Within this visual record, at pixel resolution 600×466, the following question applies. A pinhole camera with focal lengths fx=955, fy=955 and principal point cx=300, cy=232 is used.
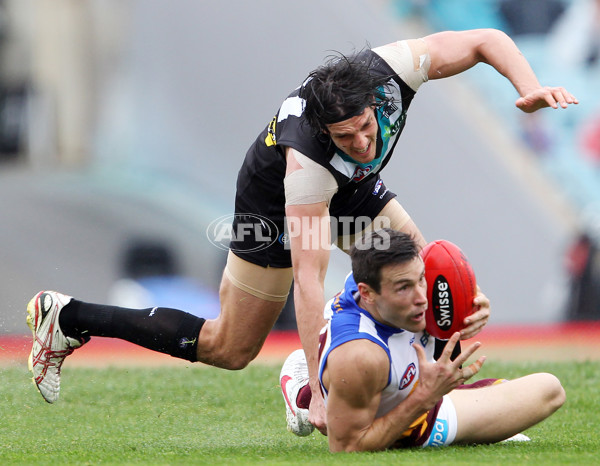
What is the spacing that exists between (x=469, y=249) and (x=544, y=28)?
3425 millimetres

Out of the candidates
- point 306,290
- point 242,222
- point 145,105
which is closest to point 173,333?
point 242,222

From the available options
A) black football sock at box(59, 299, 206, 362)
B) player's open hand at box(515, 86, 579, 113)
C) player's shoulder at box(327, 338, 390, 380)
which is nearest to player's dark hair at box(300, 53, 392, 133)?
player's open hand at box(515, 86, 579, 113)

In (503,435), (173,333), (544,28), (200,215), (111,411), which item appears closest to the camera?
(503,435)

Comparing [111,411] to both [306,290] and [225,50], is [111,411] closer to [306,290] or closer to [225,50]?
[306,290]

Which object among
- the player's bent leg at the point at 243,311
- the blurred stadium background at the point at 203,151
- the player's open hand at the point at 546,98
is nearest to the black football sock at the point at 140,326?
the player's bent leg at the point at 243,311

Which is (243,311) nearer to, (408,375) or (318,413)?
(318,413)

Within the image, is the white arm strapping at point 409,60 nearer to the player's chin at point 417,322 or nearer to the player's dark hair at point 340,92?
the player's dark hair at point 340,92

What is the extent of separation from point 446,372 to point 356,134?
1.20 m

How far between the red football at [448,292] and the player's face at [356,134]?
0.69 metres

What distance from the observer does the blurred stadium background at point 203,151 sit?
40.0 ft

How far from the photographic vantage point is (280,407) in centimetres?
582

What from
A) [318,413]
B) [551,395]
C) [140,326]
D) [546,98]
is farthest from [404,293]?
[140,326]

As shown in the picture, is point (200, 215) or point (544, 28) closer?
point (200, 215)

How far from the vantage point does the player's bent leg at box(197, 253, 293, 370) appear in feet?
16.4
